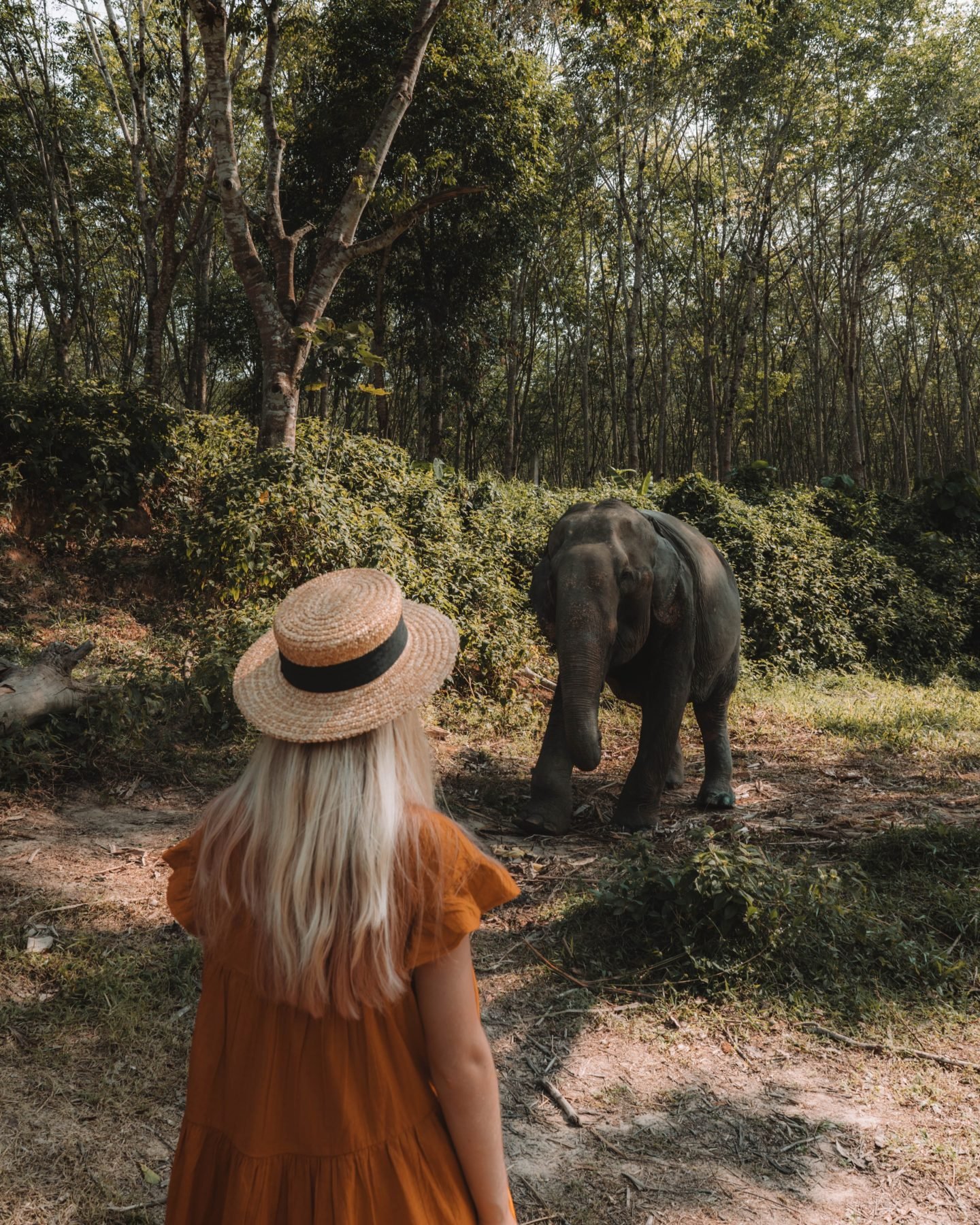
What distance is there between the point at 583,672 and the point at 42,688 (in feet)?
10.7

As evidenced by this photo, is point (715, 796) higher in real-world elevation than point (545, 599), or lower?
lower

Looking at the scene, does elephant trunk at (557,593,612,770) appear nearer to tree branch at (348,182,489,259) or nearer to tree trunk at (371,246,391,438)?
tree branch at (348,182,489,259)

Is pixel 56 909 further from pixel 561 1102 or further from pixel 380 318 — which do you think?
pixel 380 318

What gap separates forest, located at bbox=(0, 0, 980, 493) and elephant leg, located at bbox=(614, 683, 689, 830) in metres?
5.05

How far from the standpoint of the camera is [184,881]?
1.72m

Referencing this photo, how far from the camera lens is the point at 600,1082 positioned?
3.66m

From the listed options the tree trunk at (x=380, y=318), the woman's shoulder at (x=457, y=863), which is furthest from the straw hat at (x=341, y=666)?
the tree trunk at (x=380, y=318)

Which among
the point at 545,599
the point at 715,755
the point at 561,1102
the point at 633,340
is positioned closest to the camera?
the point at 561,1102

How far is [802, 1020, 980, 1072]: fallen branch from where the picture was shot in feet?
12.2

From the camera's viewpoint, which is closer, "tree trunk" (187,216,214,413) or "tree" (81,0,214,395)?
"tree" (81,0,214,395)

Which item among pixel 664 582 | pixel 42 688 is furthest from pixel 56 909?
pixel 664 582

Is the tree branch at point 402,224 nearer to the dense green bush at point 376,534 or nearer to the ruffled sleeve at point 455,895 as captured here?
the dense green bush at point 376,534

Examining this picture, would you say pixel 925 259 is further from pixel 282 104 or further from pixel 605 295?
pixel 282 104

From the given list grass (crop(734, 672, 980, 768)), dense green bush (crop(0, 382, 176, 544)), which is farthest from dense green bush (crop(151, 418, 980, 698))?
grass (crop(734, 672, 980, 768))
